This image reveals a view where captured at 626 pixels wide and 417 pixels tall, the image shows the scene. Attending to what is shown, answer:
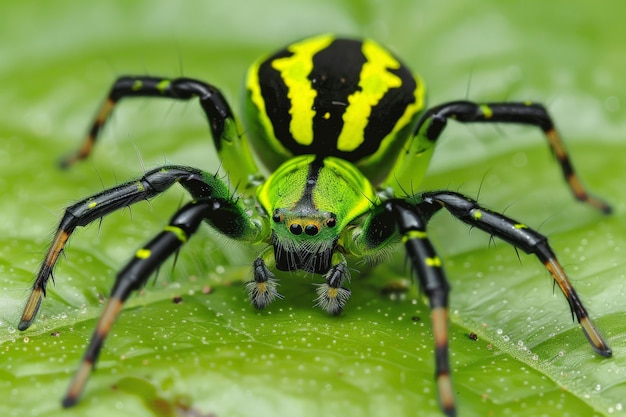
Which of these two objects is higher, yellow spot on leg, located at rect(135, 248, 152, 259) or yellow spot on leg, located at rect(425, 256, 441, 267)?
yellow spot on leg, located at rect(425, 256, 441, 267)

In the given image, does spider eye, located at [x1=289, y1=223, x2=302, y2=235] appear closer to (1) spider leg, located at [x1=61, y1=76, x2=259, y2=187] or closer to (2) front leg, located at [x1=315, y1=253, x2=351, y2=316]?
(2) front leg, located at [x1=315, y1=253, x2=351, y2=316]

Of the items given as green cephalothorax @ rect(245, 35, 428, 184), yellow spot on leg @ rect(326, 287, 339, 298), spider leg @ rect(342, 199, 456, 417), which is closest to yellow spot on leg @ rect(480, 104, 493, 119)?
green cephalothorax @ rect(245, 35, 428, 184)

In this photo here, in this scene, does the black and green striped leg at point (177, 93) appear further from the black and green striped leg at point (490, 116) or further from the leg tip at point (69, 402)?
the leg tip at point (69, 402)

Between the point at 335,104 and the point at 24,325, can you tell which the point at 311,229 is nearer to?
the point at 335,104

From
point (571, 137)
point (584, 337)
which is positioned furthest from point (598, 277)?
point (571, 137)

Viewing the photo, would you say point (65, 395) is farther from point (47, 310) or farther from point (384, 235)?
point (384, 235)

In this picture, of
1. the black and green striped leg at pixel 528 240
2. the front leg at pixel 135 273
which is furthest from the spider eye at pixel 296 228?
the black and green striped leg at pixel 528 240
